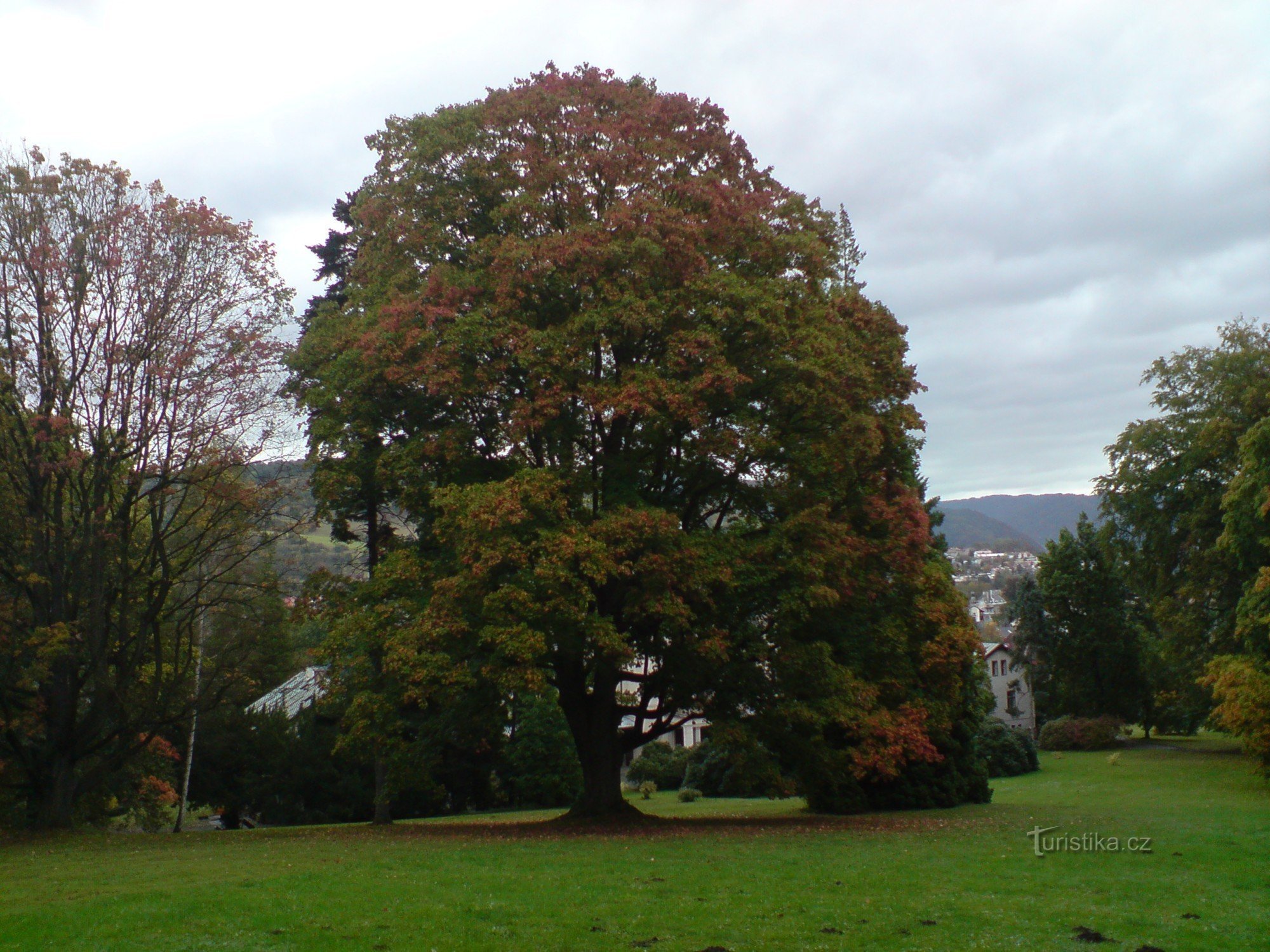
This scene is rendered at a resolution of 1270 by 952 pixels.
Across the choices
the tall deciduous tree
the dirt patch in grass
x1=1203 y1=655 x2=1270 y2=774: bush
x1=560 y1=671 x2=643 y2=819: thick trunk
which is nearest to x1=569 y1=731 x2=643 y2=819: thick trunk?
x1=560 y1=671 x2=643 y2=819: thick trunk

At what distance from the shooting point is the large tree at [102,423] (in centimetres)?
2331

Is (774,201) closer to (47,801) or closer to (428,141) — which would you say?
(428,141)

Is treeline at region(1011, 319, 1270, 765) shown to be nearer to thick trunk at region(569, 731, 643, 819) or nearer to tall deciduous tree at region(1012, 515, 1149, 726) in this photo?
tall deciduous tree at region(1012, 515, 1149, 726)

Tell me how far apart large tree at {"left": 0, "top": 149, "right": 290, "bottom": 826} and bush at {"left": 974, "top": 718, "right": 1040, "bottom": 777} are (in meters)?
34.8

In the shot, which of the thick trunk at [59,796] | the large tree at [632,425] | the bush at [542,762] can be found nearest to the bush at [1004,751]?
the bush at [542,762]

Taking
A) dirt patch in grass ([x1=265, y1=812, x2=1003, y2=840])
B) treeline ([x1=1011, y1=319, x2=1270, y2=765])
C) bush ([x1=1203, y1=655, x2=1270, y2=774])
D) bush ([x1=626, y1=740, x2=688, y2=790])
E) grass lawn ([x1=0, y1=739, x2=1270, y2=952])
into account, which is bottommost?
bush ([x1=626, y1=740, x2=688, y2=790])

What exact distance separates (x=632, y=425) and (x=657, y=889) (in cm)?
1059

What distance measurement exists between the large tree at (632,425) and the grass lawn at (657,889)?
3.40 meters

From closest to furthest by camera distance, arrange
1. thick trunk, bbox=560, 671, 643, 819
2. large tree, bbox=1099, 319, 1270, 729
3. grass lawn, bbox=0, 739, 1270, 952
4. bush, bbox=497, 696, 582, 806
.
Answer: grass lawn, bbox=0, 739, 1270, 952 < thick trunk, bbox=560, 671, 643, 819 < large tree, bbox=1099, 319, 1270, 729 < bush, bbox=497, 696, 582, 806

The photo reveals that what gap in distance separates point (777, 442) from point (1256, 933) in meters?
13.0

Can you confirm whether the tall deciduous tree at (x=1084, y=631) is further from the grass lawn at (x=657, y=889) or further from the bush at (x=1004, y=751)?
the grass lawn at (x=657, y=889)

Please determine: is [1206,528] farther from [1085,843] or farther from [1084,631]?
[1085,843]

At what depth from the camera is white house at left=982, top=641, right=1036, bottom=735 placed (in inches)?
3095

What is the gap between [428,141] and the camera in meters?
22.1
